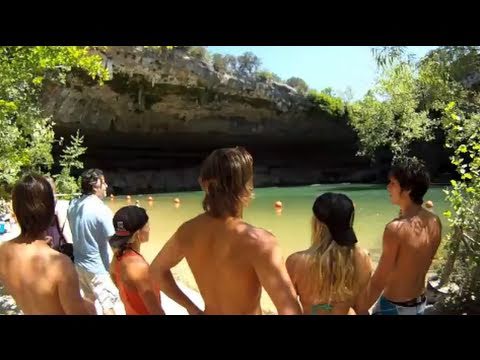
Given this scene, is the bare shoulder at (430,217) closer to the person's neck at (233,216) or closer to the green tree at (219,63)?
the person's neck at (233,216)

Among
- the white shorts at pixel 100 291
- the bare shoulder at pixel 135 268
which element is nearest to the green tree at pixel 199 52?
the white shorts at pixel 100 291

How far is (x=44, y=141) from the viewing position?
1052 centimetres

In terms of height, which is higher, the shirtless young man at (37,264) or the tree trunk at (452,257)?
the shirtless young man at (37,264)

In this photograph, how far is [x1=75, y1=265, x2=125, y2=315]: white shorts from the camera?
3.50 meters

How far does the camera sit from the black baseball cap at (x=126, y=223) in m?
2.58

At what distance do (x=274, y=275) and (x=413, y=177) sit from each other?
3.61 ft

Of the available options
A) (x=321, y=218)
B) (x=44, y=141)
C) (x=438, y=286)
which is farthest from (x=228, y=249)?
(x=44, y=141)

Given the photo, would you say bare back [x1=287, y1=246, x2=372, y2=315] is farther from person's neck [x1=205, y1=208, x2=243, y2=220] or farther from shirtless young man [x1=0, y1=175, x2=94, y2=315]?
shirtless young man [x1=0, y1=175, x2=94, y2=315]

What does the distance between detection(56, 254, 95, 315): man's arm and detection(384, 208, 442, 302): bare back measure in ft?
4.82

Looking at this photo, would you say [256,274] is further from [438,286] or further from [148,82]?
[148,82]
